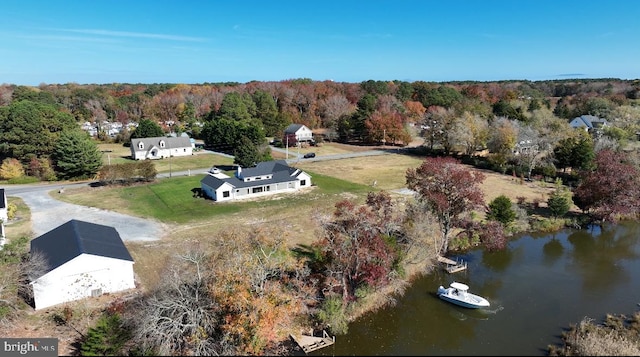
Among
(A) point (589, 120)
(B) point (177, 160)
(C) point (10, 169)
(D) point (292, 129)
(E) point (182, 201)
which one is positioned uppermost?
(A) point (589, 120)

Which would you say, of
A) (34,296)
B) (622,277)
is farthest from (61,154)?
(622,277)

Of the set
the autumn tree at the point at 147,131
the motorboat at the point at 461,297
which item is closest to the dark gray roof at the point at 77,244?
the motorboat at the point at 461,297

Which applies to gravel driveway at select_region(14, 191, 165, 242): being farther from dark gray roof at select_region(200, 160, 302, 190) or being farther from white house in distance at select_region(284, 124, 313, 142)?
white house in distance at select_region(284, 124, 313, 142)

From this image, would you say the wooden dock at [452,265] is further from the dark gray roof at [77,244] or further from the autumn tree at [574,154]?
the autumn tree at [574,154]

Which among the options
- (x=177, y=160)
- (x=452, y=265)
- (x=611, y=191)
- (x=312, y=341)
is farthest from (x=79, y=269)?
(x=177, y=160)

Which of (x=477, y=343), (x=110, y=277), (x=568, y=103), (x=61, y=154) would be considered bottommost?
(x=477, y=343)

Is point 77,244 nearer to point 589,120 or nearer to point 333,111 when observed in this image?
point 333,111

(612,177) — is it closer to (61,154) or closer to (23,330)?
(23,330)

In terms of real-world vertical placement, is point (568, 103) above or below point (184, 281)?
above
